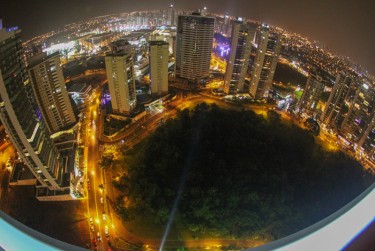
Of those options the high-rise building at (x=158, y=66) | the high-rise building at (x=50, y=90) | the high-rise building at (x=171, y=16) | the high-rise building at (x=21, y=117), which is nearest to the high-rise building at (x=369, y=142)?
the high-rise building at (x=158, y=66)

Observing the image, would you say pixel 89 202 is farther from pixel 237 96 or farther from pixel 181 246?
pixel 237 96

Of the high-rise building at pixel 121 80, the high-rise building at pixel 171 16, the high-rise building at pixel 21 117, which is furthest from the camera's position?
the high-rise building at pixel 171 16

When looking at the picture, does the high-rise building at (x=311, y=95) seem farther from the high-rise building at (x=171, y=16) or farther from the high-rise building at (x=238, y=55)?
the high-rise building at (x=171, y=16)

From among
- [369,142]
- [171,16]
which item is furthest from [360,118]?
[171,16]

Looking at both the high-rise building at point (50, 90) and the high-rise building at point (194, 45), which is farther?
the high-rise building at point (194, 45)

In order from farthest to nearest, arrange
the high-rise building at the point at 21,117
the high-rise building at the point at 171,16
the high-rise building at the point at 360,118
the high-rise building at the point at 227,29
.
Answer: the high-rise building at the point at 171,16 < the high-rise building at the point at 227,29 < the high-rise building at the point at 360,118 < the high-rise building at the point at 21,117

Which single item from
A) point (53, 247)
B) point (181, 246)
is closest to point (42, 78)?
point (181, 246)

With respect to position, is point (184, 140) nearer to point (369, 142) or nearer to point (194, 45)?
point (369, 142)
